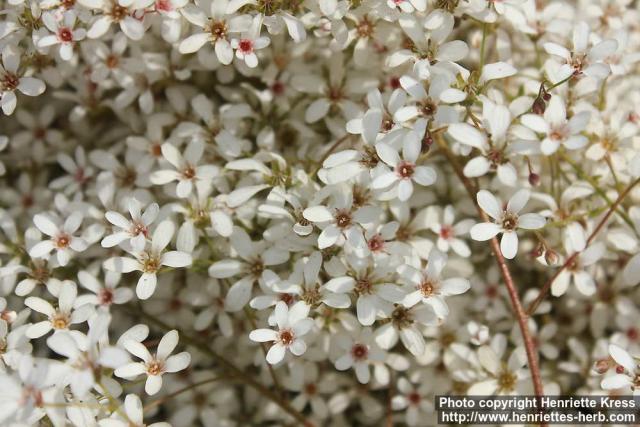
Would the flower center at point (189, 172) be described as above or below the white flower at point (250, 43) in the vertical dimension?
below

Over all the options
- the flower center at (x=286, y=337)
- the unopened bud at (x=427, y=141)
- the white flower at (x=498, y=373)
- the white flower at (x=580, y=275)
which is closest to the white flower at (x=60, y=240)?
the flower center at (x=286, y=337)

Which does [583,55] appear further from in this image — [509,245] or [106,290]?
[106,290]

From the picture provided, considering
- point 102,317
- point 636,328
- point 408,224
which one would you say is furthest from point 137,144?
point 636,328

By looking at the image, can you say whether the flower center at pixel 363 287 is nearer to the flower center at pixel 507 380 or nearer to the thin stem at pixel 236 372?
the thin stem at pixel 236 372

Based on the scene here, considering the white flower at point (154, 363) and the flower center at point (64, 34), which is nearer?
the white flower at point (154, 363)

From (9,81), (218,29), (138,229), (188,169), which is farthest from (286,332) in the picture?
(9,81)

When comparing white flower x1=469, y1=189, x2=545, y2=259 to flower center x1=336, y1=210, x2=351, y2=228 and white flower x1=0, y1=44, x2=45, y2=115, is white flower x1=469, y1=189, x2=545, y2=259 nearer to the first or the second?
flower center x1=336, y1=210, x2=351, y2=228

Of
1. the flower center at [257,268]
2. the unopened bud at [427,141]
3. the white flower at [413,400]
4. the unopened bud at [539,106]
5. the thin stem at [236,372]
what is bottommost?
the white flower at [413,400]

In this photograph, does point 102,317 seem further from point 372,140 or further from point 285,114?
point 285,114
